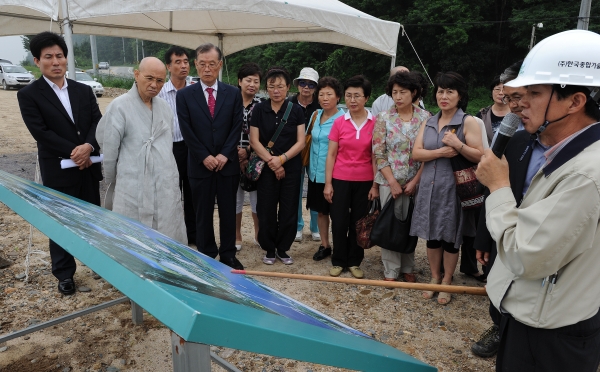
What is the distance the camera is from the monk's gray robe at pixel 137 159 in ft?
9.82

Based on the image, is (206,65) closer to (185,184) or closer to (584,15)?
(185,184)

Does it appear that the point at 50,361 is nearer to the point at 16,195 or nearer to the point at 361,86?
the point at 16,195

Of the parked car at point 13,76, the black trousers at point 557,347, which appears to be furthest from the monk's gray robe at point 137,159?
the parked car at point 13,76

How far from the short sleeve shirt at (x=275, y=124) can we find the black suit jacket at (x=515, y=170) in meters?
2.01

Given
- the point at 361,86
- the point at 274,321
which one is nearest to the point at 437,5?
the point at 361,86

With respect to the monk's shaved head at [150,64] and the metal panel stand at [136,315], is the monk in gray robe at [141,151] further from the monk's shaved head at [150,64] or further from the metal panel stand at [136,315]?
the metal panel stand at [136,315]

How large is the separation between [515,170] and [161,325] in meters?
2.42

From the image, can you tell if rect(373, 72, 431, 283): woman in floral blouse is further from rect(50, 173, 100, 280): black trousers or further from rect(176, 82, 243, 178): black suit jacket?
rect(50, 173, 100, 280): black trousers

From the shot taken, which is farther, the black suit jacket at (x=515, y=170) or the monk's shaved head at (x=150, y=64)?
the monk's shaved head at (x=150, y=64)

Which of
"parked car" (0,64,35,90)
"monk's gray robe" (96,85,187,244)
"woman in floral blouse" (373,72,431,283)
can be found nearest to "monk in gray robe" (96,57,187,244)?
"monk's gray robe" (96,85,187,244)

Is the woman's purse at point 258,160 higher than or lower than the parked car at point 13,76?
lower

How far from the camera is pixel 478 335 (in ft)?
9.76

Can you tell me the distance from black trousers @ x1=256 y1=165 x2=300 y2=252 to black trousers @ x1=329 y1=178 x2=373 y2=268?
15.2 inches

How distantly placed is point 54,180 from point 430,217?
2791 mm
